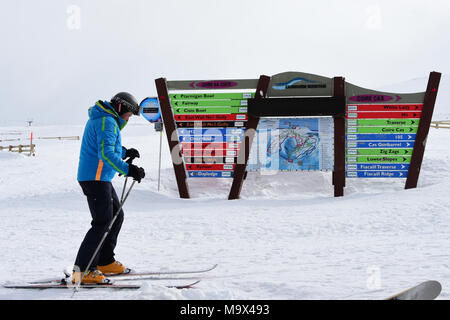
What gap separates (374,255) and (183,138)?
6430 millimetres

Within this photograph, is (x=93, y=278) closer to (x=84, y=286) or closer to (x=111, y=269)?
(x=84, y=286)

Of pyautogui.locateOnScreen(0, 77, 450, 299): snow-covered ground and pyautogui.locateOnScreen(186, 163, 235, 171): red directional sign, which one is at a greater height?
pyautogui.locateOnScreen(186, 163, 235, 171): red directional sign

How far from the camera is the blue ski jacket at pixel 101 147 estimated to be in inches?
153

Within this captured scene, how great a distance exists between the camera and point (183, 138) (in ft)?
34.3

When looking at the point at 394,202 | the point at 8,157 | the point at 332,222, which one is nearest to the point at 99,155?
the point at 332,222

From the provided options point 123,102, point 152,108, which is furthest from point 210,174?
point 123,102

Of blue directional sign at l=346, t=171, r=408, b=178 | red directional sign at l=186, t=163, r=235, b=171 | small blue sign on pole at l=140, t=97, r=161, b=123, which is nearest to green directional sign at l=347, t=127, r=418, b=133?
blue directional sign at l=346, t=171, r=408, b=178

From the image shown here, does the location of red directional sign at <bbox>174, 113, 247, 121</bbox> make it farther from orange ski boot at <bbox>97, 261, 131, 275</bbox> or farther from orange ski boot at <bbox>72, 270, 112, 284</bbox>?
orange ski boot at <bbox>72, 270, 112, 284</bbox>

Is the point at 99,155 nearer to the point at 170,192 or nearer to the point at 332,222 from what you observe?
the point at 332,222

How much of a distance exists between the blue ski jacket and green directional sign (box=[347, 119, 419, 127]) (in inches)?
283

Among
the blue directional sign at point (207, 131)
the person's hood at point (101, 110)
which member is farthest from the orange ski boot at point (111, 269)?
the blue directional sign at point (207, 131)

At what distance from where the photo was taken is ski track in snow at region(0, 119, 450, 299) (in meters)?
3.93

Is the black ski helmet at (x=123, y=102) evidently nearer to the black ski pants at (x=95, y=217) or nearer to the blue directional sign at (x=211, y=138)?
the black ski pants at (x=95, y=217)

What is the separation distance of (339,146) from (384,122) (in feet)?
4.07
